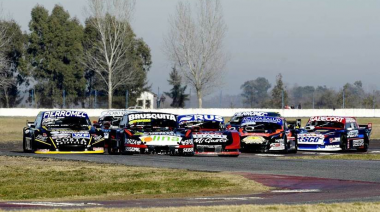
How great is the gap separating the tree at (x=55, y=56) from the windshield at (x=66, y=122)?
58.1 m

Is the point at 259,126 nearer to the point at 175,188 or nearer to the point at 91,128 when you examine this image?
the point at 91,128

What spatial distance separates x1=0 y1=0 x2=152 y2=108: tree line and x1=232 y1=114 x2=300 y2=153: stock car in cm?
5429

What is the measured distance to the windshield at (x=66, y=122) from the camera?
2609 cm

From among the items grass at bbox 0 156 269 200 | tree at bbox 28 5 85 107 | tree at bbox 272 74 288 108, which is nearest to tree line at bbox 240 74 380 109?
tree at bbox 272 74 288 108

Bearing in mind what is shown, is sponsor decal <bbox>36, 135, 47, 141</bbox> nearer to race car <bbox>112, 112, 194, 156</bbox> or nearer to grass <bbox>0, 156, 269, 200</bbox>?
race car <bbox>112, 112, 194, 156</bbox>

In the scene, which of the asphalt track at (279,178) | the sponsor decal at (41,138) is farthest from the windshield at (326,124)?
the sponsor decal at (41,138)

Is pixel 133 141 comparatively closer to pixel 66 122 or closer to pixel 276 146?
pixel 66 122

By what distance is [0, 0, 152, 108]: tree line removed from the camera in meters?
83.2

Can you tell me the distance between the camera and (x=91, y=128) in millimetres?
25750

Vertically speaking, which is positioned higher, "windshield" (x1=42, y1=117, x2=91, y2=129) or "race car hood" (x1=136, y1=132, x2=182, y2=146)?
"windshield" (x1=42, y1=117, x2=91, y2=129)

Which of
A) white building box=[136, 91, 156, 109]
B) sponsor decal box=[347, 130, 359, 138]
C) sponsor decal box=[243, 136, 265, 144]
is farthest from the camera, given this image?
white building box=[136, 91, 156, 109]

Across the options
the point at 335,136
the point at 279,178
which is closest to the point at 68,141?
the point at 279,178

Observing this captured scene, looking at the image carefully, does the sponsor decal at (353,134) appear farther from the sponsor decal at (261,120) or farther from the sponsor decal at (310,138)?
the sponsor decal at (261,120)

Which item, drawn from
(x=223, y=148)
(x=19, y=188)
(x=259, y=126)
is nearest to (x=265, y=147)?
(x=259, y=126)
